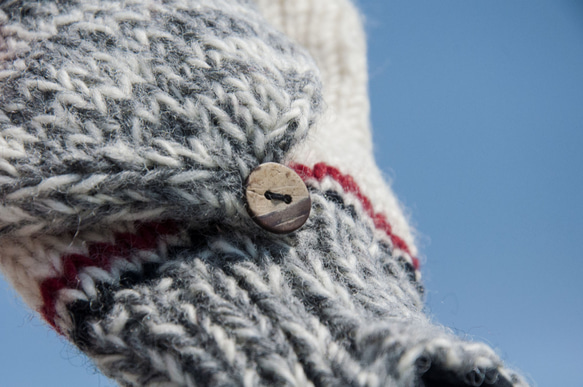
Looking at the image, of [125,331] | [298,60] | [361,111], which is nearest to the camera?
[125,331]

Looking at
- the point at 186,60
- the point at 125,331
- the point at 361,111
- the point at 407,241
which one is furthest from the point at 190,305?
the point at 361,111

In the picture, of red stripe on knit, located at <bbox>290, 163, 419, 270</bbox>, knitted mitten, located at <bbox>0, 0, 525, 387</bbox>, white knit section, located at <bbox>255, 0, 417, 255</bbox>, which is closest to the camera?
knitted mitten, located at <bbox>0, 0, 525, 387</bbox>

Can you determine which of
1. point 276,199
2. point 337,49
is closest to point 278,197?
point 276,199

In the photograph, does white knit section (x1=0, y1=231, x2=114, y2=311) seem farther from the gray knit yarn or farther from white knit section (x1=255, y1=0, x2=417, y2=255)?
white knit section (x1=255, y1=0, x2=417, y2=255)

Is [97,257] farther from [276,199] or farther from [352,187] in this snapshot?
[352,187]

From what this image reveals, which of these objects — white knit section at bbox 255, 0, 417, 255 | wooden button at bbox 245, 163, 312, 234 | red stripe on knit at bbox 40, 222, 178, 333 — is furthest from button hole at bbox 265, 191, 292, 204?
white knit section at bbox 255, 0, 417, 255

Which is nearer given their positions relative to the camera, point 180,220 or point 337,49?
point 180,220

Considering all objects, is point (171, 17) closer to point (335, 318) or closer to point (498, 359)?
point (335, 318)

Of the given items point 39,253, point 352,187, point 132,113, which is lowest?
point 39,253
